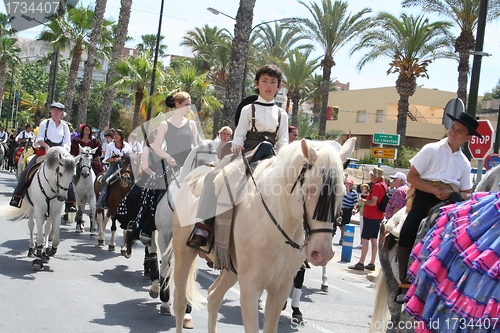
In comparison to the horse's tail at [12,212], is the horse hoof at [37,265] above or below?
below

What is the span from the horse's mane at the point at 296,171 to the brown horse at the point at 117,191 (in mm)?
5884

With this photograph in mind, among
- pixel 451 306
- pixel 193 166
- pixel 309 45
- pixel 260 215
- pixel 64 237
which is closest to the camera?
pixel 451 306

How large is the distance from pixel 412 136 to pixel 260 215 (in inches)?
1895

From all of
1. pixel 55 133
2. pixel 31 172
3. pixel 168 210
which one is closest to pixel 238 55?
pixel 55 133

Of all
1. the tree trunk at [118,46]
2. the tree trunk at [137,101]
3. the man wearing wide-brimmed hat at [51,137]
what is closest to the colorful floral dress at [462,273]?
the man wearing wide-brimmed hat at [51,137]

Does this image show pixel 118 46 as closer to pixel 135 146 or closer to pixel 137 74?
pixel 137 74

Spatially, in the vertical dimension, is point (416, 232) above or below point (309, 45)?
below

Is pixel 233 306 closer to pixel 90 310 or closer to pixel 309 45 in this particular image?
pixel 90 310

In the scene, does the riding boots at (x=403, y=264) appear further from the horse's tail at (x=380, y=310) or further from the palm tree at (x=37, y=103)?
the palm tree at (x=37, y=103)

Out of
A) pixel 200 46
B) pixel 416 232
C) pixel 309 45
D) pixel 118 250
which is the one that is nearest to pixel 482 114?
pixel 309 45

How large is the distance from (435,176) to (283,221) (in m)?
1.83

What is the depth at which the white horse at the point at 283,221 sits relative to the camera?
159 inches

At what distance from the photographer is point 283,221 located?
452 cm

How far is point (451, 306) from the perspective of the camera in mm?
3625
